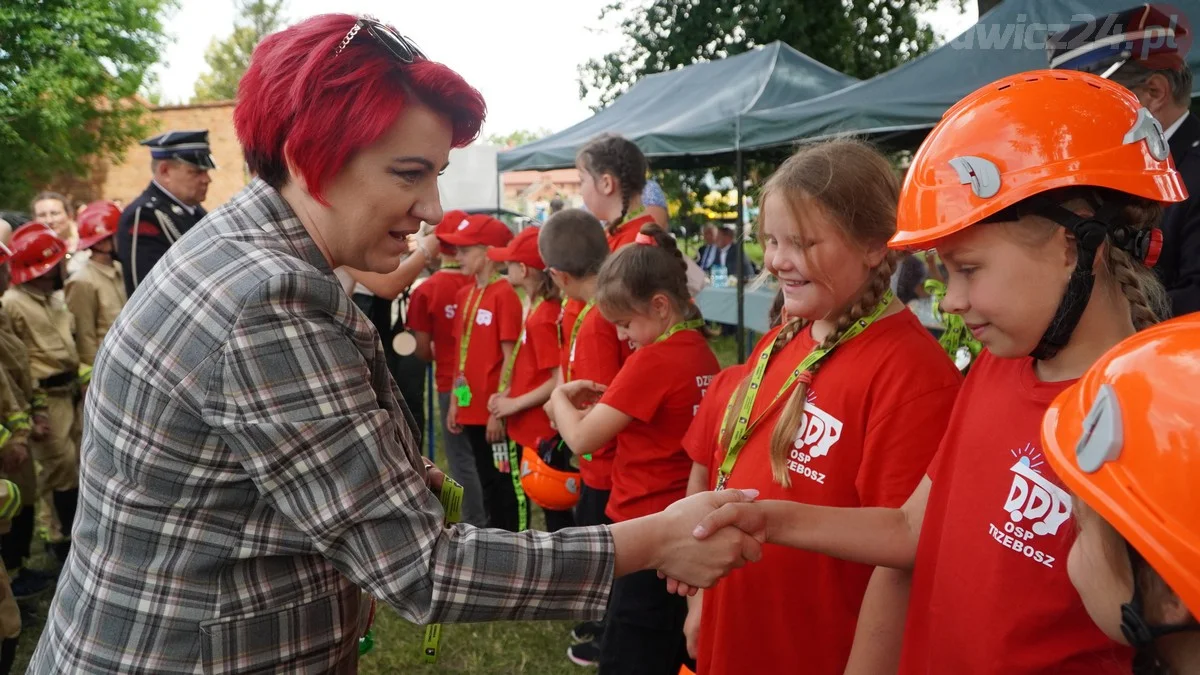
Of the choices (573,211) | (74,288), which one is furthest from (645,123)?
(74,288)

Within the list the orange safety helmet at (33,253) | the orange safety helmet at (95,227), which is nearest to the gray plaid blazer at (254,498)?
the orange safety helmet at (33,253)

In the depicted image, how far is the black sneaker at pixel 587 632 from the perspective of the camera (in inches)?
193

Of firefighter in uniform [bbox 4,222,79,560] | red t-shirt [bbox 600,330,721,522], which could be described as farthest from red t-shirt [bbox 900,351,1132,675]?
firefighter in uniform [bbox 4,222,79,560]

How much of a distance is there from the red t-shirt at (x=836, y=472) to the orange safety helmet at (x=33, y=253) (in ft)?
17.8

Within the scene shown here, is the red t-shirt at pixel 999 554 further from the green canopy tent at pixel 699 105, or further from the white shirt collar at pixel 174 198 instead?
the green canopy tent at pixel 699 105

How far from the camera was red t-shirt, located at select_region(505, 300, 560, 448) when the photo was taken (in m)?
5.30

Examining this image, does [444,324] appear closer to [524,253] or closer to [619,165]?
[524,253]

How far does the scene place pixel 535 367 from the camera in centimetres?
541

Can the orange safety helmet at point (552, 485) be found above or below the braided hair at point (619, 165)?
below

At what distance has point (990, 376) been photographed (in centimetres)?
177

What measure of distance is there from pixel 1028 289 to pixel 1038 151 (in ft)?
0.77

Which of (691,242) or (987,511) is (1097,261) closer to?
(987,511)

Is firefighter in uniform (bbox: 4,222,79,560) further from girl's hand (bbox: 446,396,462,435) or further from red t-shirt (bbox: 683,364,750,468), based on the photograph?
red t-shirt (bbox: 683,364,750,468)

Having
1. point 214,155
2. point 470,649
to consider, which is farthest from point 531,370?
point 214,155
